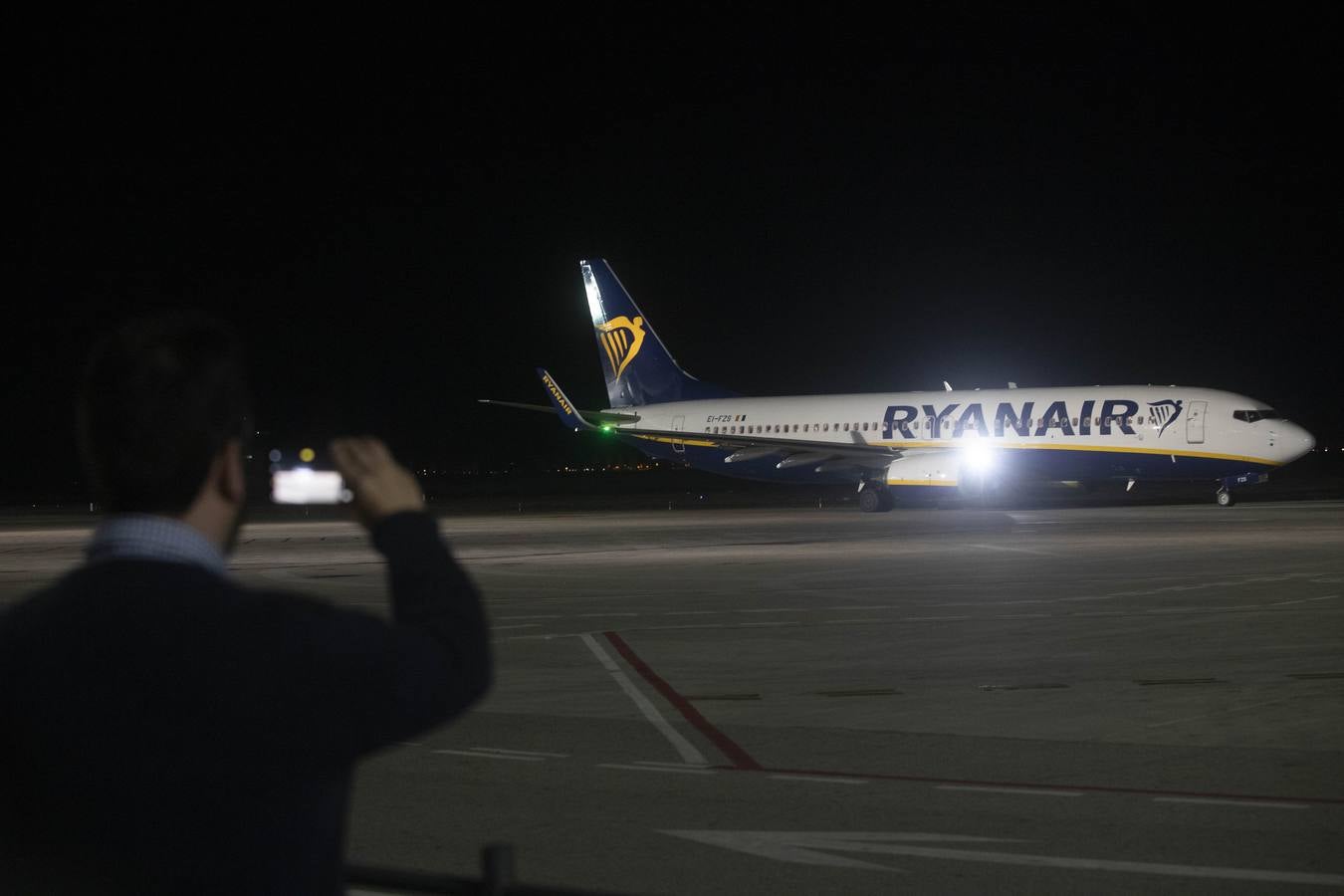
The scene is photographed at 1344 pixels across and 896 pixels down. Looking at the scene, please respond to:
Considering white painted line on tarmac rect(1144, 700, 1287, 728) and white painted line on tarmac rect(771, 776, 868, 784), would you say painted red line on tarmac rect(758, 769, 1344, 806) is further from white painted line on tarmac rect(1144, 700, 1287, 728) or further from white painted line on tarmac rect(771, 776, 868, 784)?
white painted line on tarmac rect(1144, 700, 1287, 728)

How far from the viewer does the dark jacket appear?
232 centimetres

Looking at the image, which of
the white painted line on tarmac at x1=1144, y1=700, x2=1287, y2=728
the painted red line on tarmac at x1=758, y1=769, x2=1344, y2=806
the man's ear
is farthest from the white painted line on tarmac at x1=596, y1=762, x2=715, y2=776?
the man's ear

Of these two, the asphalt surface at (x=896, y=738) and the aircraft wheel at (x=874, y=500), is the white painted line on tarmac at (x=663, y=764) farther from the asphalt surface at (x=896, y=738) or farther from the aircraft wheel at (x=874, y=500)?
the aircraft wheel at (x=874, y=500)

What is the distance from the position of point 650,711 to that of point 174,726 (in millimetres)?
10974

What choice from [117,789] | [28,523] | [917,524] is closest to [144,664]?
[117,789]

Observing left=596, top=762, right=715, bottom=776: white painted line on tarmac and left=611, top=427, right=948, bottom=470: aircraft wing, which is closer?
left=596, top=762, right=715, bottom=776: white painted line on tarmac

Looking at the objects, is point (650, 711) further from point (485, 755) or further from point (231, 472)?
point (231, 472)

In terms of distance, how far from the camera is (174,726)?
2328 millimetres

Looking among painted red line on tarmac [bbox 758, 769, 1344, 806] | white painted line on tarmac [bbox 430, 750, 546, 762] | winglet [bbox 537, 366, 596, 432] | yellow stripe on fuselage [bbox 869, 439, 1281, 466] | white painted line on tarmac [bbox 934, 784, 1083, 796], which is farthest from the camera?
winglet [bbox 537, 366, 596, 432]

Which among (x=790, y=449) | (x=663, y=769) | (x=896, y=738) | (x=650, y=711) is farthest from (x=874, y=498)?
(x=663, y=769)

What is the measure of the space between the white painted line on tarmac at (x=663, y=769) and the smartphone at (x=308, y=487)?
302 inches

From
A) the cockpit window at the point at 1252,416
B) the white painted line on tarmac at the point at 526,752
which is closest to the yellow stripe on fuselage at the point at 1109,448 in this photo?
the cockpit window at the point at 1252,416

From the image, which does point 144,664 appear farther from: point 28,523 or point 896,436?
point 28,523

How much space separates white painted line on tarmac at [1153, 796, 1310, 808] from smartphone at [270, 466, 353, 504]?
7576 millimetres
